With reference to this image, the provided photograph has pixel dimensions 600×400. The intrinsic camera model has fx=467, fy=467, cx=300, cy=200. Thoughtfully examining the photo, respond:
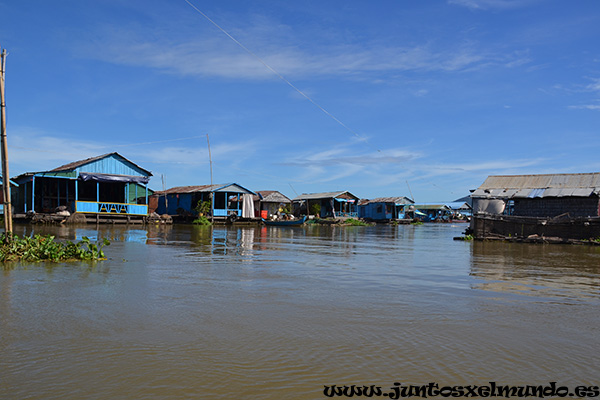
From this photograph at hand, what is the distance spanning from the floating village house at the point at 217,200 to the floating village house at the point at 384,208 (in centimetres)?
2070

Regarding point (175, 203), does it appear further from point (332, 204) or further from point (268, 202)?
point (332, 204)

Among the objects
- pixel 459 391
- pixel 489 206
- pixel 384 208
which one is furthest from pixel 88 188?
pixel 384 208

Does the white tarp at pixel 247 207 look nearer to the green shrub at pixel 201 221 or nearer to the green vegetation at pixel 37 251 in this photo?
the green shrub at pixel 201 221

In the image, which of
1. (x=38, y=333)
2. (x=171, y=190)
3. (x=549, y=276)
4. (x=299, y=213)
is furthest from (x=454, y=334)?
(x=299, y=213)

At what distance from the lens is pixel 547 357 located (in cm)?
403

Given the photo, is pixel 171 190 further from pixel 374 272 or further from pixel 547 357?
pixel 547 357

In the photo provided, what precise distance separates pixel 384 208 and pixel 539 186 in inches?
1148

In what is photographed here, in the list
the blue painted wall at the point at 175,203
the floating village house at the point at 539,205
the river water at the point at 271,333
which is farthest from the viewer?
the blue painted wall at the point at 175,203

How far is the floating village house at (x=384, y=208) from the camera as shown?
5341 cm

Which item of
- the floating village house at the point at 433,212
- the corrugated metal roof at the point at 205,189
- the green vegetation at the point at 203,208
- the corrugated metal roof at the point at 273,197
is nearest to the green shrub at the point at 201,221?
the green vegetation at the point at 203,208

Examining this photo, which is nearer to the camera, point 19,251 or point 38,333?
point 38,333

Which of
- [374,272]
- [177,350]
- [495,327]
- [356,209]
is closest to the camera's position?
[177,350]

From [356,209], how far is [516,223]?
30670 mm

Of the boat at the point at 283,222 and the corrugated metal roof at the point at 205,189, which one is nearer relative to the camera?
the corrugated metal roof at the point at 205,189
